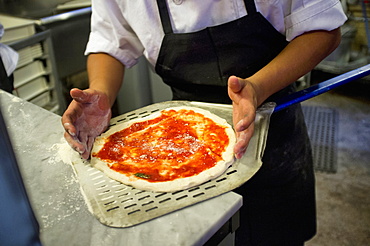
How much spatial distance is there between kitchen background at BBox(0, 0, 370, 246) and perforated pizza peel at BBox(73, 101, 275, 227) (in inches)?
54.7

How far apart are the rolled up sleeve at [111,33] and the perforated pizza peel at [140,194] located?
2.00 feet

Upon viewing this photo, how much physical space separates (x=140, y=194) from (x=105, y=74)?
696mm

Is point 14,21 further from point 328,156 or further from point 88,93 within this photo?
point 328,156

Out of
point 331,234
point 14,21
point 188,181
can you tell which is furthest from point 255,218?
point 14,21

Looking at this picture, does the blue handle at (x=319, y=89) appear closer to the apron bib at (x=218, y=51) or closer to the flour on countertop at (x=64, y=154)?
the apron bib at (x=218, y=51)

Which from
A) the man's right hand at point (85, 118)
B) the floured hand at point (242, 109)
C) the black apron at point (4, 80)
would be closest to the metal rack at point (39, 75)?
the black apron at point (4, 80)

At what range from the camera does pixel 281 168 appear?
1.40m

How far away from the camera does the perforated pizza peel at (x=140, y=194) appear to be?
0.86m

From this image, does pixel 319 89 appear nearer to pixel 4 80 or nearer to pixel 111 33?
pixel 111 33

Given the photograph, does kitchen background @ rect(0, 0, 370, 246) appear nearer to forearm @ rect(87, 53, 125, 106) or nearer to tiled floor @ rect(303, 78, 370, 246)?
tiled floor @ rect(303, 78, 370, 246)

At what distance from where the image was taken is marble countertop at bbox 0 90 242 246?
787 mm

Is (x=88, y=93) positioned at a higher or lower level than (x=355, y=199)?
higher

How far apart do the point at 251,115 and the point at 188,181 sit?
0.30 meters

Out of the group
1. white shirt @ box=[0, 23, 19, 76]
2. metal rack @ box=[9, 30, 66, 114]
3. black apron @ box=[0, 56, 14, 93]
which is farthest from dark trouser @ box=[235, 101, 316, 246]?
metal rack @ box=[9, 30, 66, 114]
